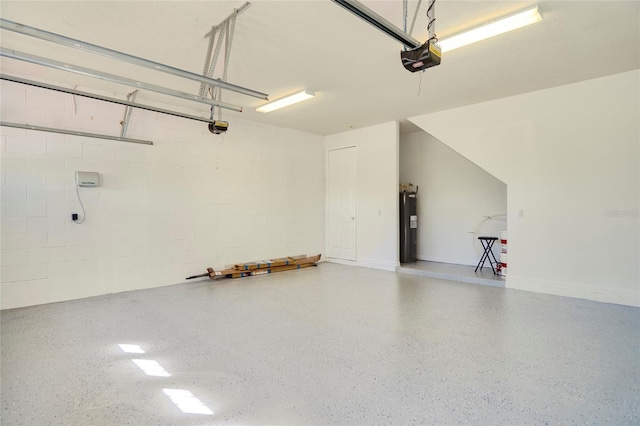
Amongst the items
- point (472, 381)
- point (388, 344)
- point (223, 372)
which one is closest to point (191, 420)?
point (223, 372)

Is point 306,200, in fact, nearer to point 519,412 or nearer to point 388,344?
point 388,344

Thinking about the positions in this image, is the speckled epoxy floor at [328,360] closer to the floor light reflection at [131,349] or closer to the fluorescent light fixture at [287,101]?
the floor light reflection at [131,349]

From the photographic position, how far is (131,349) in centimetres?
275

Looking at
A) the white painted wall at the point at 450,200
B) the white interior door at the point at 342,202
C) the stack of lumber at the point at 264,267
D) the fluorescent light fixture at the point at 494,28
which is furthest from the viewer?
the white interior door at the point at 342,202

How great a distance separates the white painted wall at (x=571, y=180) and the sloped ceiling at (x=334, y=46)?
0.25 metres

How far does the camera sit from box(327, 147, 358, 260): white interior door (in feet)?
22.4

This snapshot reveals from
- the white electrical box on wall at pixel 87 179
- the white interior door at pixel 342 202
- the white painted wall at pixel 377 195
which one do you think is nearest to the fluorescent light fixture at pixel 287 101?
the white painted wall at pixel 377 195

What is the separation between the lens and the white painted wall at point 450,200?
6027 mm

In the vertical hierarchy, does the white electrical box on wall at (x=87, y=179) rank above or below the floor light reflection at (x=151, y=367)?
above

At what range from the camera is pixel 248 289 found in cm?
477

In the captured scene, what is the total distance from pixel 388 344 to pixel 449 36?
294 cm

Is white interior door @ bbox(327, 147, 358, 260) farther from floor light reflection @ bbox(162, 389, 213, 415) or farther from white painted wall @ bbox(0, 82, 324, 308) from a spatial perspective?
floor light reflection @ bbox(162, 389, 213, 415)

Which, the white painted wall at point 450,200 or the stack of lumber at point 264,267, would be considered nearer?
the stack of lumber at point 264,267

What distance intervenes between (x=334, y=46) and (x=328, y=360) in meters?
3.01
